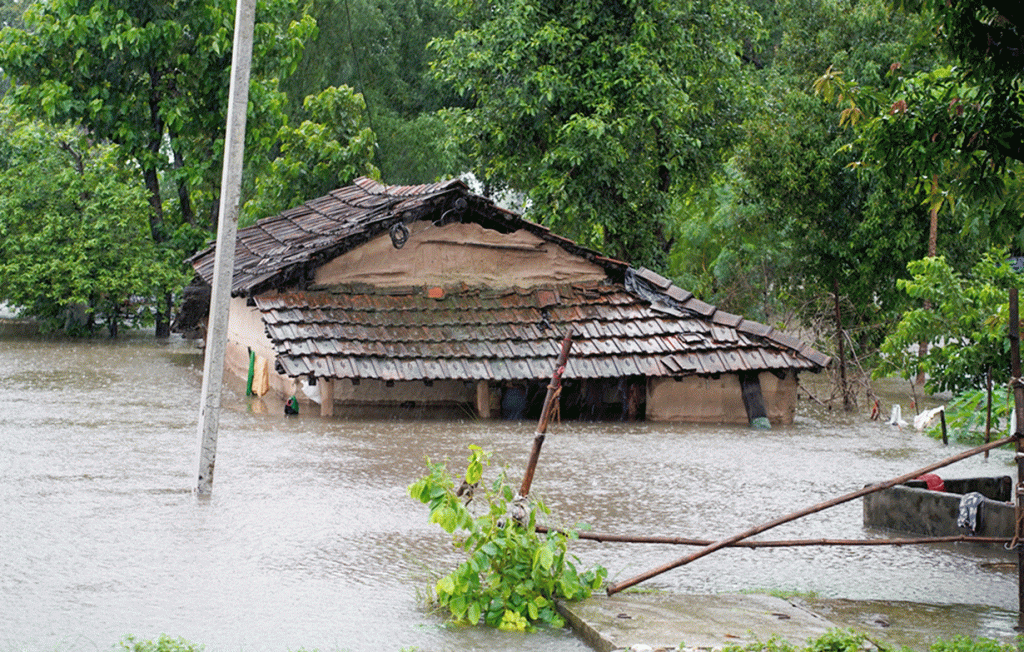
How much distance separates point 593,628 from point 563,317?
11.4 m

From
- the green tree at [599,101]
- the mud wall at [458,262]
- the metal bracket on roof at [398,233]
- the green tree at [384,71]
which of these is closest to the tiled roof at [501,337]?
the mud wall at [458,262]

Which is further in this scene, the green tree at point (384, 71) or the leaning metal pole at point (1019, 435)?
the green tree at point (384, 71)

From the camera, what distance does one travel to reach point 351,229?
1742 centimetres

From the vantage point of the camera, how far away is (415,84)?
36094 millimetres

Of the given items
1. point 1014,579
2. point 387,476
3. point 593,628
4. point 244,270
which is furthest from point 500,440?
point 593,628

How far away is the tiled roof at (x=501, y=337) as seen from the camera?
635 inches

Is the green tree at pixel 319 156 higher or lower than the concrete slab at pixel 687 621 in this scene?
higher

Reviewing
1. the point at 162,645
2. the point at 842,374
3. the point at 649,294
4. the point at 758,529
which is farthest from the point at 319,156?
the point at 162,645

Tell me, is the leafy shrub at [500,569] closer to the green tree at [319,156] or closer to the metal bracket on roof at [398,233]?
the metal bracket on roof at [398,233]

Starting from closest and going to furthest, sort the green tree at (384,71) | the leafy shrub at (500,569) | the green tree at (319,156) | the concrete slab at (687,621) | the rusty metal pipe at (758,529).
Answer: the concrete slab at (687,621), the leafy shrub at (500,569), the rusty metal pipe at (758,529), the green tree at (319,156), the green tree at (384,71)

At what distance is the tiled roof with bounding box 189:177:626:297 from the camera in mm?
17125

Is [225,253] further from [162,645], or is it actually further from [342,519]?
[162,645]

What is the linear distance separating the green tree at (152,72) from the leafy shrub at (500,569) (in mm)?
21584

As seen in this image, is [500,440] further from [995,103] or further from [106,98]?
[106,98]
